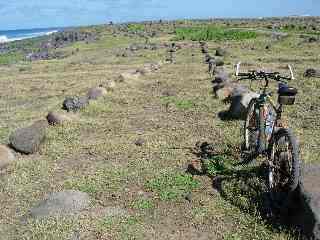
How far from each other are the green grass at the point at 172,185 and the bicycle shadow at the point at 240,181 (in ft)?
1.16

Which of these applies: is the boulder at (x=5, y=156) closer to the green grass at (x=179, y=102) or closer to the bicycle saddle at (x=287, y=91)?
the green grass at (x=179, y=102)

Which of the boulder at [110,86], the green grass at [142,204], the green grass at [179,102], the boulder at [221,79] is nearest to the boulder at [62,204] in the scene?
the green grass at [142,204]

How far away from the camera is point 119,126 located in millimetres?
15102

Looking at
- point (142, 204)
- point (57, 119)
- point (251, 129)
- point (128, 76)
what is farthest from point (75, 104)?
point (142, 204)

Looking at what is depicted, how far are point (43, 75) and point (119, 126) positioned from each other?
56.6 feet

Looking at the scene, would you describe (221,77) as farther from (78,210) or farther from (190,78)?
(78,210)

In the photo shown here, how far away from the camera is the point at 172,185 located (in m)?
9.91

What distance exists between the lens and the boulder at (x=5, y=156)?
11773 millimetres

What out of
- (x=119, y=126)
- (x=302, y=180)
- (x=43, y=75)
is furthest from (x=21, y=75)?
(x=302, y=180)

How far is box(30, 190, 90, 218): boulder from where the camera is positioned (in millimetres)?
8906

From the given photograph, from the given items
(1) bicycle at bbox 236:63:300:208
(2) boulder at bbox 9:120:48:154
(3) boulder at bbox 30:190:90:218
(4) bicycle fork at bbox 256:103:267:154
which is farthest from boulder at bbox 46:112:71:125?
(4) bicycle fork at bbox 256:103:267:154

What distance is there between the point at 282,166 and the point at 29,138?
734 centimetres

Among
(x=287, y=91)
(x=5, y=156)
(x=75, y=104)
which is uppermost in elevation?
(x=287, y=91)

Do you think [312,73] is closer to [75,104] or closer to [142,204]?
[75,104]
